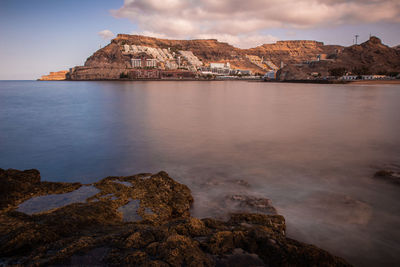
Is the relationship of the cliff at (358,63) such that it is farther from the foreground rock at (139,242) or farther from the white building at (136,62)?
the foreground rock at (139,242)

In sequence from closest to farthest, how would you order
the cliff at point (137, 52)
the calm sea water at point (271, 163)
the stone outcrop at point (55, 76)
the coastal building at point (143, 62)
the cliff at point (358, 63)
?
the calm sea water at point (271, 163), the cliff at point (358, 63), the cliff at point (137, 52), the coastal building at point (143, 62), the stone outcrop at point (55, 76)

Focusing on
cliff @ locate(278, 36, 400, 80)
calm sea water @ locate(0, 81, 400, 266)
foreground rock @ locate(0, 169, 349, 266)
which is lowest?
calm sea water @ locate(0, 81, 400, 266)

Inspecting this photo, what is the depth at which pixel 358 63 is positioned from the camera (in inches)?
4156

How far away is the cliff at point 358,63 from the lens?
305 feet

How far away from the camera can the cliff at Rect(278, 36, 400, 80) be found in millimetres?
93000

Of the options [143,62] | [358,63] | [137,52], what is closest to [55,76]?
[137,52]

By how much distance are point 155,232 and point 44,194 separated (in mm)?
2666

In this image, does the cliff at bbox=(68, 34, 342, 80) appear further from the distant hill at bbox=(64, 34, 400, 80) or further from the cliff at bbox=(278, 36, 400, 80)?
the cliff at bbox=(278, 36, 400, 80)

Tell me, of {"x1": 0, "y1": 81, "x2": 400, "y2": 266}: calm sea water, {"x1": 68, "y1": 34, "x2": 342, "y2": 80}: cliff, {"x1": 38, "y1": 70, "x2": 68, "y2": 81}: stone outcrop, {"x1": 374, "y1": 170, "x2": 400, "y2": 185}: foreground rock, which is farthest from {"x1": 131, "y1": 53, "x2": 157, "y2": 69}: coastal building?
{"x1": 374, "y1": 170, "x2": 400, "y2": 185}: foreground rock

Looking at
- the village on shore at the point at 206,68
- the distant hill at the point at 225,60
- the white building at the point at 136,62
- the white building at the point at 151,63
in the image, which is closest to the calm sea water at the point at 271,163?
the village on shore at the point at 206,68

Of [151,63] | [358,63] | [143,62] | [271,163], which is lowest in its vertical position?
[271,163]

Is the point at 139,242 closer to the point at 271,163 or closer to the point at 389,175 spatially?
the point at 271,163

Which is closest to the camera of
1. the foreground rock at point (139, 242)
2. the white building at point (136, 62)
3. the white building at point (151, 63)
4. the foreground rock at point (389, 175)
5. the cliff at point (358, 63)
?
the foreground rock at point (139, 242)

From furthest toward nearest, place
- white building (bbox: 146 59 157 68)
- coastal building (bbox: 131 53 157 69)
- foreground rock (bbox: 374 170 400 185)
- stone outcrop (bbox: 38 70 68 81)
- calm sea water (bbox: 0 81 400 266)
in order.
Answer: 1. stone outcrop (bbox: 38 70 68 81)
2. white building (bbox: 146 59 157 68)
3. coastal building (bbox: 131 53 157 69)
4. foreground rock (bbox: 374 170 400 185)
5. calm sea water (bbox: 0 81 400 266)
